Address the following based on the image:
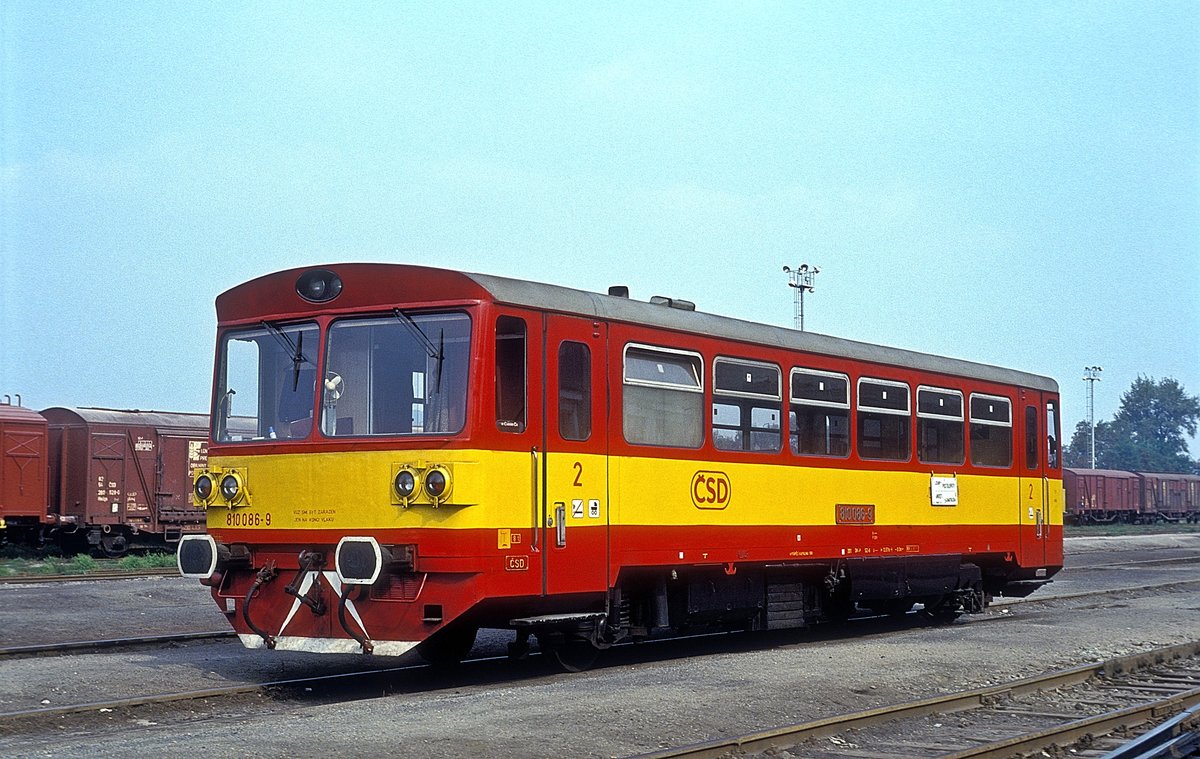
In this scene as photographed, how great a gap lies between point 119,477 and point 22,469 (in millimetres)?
2098

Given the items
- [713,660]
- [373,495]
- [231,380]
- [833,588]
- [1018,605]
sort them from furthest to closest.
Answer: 1. [1018,605]
2. [833,588]
3. [713,660]
4. [231,380]
5. [373,495]

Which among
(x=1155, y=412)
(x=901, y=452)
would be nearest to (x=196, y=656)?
(x=901, y=452)

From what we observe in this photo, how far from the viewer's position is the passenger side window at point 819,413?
14062 millimetres

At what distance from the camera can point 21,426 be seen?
2756cm

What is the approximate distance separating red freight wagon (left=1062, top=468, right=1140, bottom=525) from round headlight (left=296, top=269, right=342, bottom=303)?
51.7 meters

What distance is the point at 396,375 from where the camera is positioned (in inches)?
434

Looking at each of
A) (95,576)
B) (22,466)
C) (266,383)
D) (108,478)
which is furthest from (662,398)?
(108,478)

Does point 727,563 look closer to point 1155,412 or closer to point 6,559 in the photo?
point 6,559

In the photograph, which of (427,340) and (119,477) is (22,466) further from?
(427,340)

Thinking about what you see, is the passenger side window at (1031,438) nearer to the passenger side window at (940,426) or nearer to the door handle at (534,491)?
the passenger side window at (940,426)

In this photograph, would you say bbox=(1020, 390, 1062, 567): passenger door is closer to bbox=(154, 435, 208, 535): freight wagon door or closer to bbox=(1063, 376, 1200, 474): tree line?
bbox=(154, 435, 208, 535): freight wagon door

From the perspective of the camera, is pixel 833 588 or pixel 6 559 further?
pixel 6 559

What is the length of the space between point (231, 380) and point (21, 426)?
17615 mm

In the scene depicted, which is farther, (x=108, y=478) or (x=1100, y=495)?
(x=1100, y=495)
